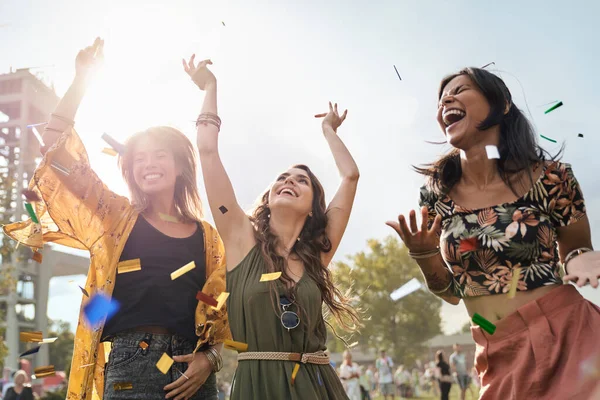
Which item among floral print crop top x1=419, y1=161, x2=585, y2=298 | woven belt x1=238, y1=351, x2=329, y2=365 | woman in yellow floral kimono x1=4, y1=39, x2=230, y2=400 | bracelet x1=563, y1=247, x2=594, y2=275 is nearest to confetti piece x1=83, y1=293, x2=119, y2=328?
woman in yellow floral kimono x1=4, y1=39, x2=230, y2=400

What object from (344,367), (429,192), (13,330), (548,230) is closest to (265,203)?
(429,192)

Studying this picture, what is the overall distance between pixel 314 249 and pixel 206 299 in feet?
2.57

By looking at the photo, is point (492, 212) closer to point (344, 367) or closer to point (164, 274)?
point (164, 274)

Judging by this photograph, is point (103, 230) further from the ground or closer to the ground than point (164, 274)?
further from the ground

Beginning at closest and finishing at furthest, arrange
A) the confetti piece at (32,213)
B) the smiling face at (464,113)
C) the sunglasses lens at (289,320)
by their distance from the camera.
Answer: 1. the smiling face at (464,113)
2. the sunglasses lens at (289,320)
3. the confetti piece at (32,213)

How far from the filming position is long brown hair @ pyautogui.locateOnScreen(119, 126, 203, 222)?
12.3 ft

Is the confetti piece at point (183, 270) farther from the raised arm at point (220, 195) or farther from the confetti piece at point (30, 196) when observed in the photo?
the confetti piece at point (30, 196)

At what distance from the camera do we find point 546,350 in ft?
8.14

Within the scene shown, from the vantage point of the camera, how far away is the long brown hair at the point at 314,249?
341 centimetres

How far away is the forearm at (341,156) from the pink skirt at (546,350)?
64.3 inches

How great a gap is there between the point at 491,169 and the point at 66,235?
2.42 meters

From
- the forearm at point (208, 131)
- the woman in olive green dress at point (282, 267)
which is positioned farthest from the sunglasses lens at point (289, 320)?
the forearm at point (208, 131)

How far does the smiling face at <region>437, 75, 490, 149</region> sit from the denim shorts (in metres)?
1.86

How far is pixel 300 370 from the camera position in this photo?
122 inches
